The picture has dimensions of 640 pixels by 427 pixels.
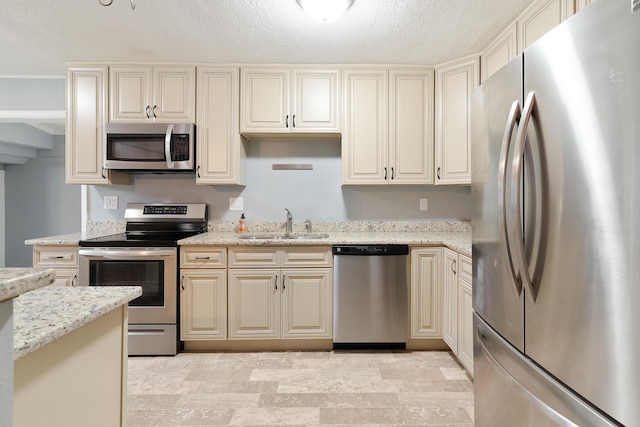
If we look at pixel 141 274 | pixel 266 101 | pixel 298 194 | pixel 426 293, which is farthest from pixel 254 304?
pixel 266 101

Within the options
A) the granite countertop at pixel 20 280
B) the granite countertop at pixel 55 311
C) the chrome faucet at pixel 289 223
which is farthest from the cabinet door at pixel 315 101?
the granite countertop at pixel 20 280

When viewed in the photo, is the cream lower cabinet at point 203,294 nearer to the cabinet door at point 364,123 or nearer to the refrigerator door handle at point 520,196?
the cabinet door at point 364,123

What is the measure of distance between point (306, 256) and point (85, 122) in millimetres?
2251

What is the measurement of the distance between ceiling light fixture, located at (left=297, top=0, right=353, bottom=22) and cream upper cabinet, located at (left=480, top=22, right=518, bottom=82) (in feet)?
3.67

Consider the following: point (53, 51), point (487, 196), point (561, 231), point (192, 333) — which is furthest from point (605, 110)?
point (53, 51)

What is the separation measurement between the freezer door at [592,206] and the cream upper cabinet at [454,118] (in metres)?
1.90

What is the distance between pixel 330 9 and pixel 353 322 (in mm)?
2192

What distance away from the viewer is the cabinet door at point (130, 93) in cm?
287

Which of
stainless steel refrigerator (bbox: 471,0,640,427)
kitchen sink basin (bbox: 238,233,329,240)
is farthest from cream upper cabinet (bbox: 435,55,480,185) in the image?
stainless steel refrigerator (bbox: 471,0,640,427)

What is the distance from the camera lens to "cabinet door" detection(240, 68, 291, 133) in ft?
9.51

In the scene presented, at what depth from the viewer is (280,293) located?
105 inches

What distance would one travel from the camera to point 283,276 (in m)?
2.66

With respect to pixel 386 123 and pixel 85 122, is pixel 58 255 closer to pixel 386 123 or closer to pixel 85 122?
pixel 85 122

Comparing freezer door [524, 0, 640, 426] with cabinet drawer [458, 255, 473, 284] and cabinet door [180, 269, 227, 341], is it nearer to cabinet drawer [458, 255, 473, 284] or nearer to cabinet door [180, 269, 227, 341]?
cabinet drawer [458, 255, 473, 284]
